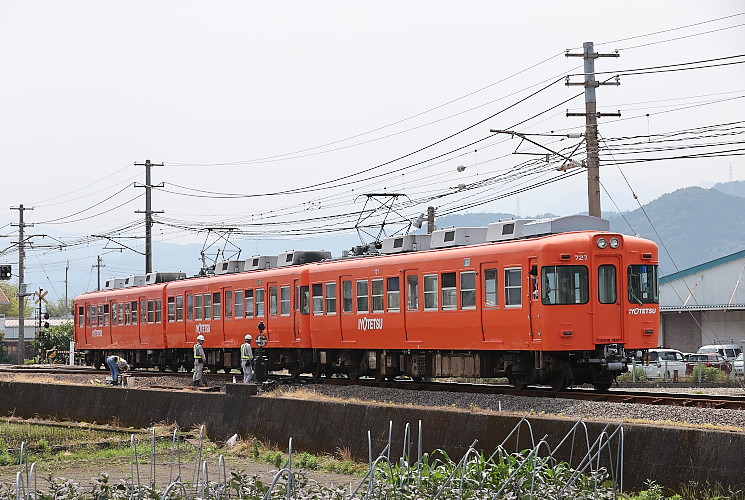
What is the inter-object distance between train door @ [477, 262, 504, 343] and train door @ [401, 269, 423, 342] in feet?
7.24

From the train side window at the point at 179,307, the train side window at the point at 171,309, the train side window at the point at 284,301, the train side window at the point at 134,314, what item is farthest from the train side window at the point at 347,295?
the train side window at the point at 134,314

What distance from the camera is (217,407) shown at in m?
20.5

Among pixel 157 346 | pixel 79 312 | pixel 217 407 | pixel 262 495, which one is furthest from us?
pixel 79 312

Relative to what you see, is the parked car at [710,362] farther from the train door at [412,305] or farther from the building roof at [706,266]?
the train door at [412,305]

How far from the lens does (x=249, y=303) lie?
30.7 meters

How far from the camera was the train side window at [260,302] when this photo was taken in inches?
1182

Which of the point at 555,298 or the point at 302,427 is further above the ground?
the point at 555,298

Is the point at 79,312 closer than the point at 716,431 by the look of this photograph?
No

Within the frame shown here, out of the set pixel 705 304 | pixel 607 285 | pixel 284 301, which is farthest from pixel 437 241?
pixel 705 304

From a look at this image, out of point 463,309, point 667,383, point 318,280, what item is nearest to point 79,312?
point 318,280

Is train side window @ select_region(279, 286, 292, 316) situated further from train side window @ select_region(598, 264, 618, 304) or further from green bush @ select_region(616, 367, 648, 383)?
green bush @ select_region(616, 367, 648, 383)

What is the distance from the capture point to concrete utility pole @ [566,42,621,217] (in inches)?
1013

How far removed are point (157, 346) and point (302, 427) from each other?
63.5 feet

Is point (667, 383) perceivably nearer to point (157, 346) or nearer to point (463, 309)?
point (463, 309)
